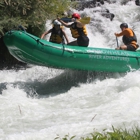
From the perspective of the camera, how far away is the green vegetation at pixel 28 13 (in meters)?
8.45

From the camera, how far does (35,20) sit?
8.95 metres

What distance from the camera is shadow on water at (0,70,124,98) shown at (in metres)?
7.36

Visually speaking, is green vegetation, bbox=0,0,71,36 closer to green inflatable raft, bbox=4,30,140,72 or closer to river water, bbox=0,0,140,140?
river water, bbox=0,0,140,140

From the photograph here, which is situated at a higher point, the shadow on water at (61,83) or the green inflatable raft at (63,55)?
the green inflatable raft at (63,55)

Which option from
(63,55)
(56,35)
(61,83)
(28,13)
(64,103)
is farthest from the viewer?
(28,13)

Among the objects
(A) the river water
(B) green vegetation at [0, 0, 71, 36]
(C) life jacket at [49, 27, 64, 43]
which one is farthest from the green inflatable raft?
(B) green vegetation at [0, 0, 71, 36]

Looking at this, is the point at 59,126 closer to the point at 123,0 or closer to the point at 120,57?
the point at 120,57

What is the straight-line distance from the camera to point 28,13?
9.09m

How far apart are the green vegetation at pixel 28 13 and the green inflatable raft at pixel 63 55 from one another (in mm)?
1490

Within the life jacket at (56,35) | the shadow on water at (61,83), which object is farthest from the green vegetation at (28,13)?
the shadow on water at (61,83)

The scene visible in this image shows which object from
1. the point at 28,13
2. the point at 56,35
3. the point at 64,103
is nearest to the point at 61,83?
the point at 56,35

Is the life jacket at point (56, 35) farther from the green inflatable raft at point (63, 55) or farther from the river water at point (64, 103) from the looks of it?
the river water at point (64, 103)

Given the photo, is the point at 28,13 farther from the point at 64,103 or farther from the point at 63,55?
the point at 64,103

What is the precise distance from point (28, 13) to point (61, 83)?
222cm
